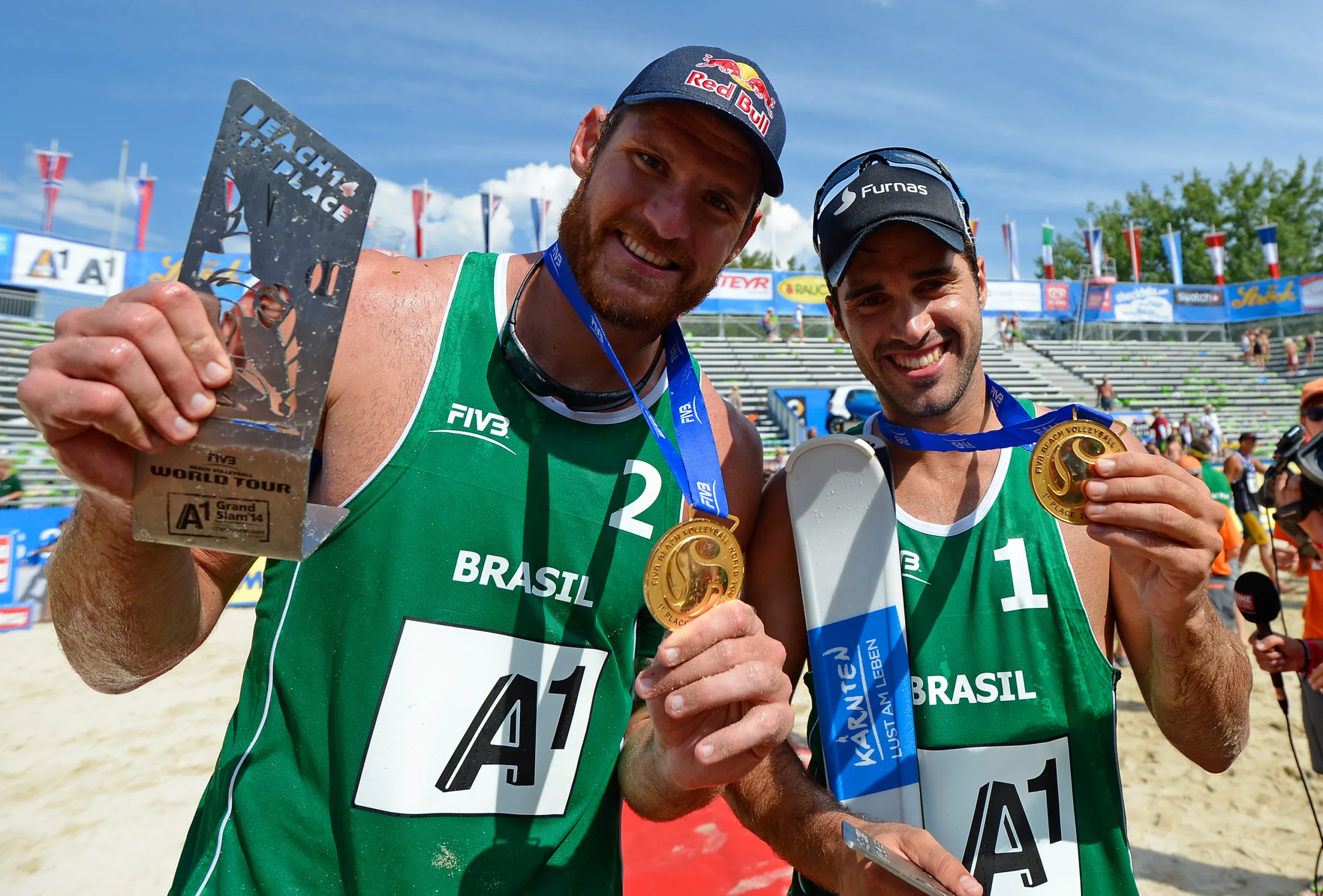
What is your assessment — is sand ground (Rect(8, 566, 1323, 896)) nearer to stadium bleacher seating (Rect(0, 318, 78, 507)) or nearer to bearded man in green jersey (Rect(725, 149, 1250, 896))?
bearded man in green jersey (Rect(725, 149, 1250, 896))

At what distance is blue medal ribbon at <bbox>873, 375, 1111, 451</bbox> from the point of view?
1888 mm

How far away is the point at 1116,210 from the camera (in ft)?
167

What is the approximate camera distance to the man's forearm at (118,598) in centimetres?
133

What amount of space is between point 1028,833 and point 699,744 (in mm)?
1027

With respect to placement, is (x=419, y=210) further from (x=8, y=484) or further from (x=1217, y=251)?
(x=1217, y=251)

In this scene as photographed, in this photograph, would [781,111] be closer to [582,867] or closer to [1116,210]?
[582,867]

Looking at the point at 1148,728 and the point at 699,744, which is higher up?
the point at 699,744

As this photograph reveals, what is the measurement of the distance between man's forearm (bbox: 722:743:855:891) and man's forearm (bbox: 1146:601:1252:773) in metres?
0.83

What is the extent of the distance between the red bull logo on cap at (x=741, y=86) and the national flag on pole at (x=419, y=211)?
30.8 metres

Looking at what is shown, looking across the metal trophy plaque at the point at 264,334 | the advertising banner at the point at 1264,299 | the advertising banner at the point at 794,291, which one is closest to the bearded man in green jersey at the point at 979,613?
the metal trophy plaque at the point at 264,334

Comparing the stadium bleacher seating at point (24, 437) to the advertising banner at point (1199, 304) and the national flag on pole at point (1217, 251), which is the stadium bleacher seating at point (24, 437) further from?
the national flag on pole at point (1217, 251)

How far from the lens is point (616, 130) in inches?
77.8

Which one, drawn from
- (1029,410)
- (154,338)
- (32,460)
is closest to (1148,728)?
(1029,410)

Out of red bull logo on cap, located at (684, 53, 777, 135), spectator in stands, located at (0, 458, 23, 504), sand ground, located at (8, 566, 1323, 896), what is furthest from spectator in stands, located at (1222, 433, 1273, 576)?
spectator in stands, located at (0, 458, 23, 504)
